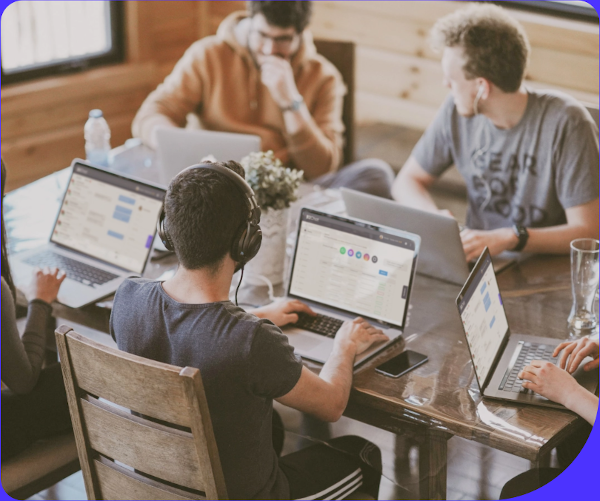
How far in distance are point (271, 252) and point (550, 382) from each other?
33.0 inches

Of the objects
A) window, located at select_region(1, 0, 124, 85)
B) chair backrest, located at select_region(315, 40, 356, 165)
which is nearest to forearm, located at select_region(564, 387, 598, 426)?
chair backrest, located at select_region(315, 40, 356, 165)

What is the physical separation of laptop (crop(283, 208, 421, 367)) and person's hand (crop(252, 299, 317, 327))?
0.03m

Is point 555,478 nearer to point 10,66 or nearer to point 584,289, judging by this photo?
point 584,289

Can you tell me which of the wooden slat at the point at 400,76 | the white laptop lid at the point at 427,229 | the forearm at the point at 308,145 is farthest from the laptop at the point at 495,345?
the wooden slat at the point at 400,76

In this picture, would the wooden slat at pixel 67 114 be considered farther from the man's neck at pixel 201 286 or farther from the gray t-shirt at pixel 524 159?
the man's neck at pixel 201 286

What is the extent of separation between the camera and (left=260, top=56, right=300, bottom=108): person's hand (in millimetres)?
3139

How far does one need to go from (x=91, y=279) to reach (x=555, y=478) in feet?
4.27

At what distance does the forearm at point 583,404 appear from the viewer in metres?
1.60

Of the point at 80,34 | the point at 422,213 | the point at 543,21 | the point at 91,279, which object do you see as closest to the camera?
the point at 422,213

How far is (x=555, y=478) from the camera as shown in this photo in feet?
5.92

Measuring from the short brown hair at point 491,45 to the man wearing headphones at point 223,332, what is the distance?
3.71 ft

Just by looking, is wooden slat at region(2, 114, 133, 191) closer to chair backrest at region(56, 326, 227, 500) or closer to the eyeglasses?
the eyeglasses

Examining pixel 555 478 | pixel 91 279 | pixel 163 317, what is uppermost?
pixel 163 317

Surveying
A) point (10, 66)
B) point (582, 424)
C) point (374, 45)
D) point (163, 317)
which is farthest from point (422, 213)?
point (10, 66)
